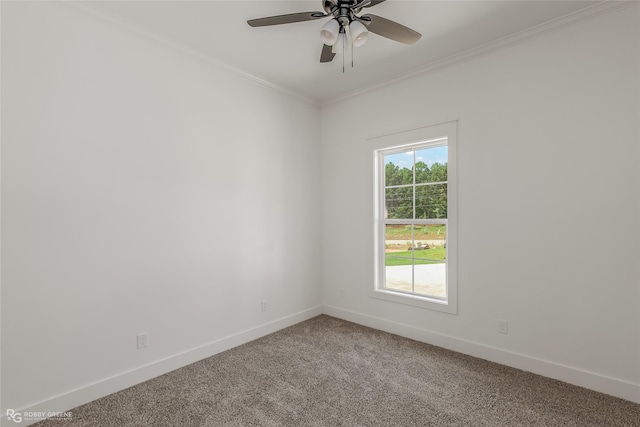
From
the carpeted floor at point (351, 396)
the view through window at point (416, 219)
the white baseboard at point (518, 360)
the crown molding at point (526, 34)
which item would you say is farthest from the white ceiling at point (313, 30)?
the carpeted floor at point (351, 396)

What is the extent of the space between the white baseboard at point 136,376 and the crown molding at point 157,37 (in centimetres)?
259

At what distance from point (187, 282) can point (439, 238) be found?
2.43 meters

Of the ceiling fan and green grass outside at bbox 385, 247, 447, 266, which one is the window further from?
the ceiling fan

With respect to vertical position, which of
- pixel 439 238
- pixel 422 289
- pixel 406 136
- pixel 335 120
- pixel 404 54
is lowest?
pixel 422 289

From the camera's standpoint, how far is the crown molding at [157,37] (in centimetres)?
218

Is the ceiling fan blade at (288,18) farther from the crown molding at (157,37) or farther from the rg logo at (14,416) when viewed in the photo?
the rg logo at (14,416)

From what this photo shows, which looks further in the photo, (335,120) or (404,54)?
(335,120)

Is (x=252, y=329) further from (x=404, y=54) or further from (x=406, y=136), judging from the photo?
(x=404, y=54)

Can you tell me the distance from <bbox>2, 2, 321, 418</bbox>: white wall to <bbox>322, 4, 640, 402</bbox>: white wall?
1758 millimetres

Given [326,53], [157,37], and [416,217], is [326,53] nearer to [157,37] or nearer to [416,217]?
[157,37]

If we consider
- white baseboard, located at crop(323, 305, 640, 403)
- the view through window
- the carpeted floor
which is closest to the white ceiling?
the view through window

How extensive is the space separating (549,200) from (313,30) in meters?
2.29

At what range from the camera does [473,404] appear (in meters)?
2.12

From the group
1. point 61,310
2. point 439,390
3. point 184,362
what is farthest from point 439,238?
point 61,310
